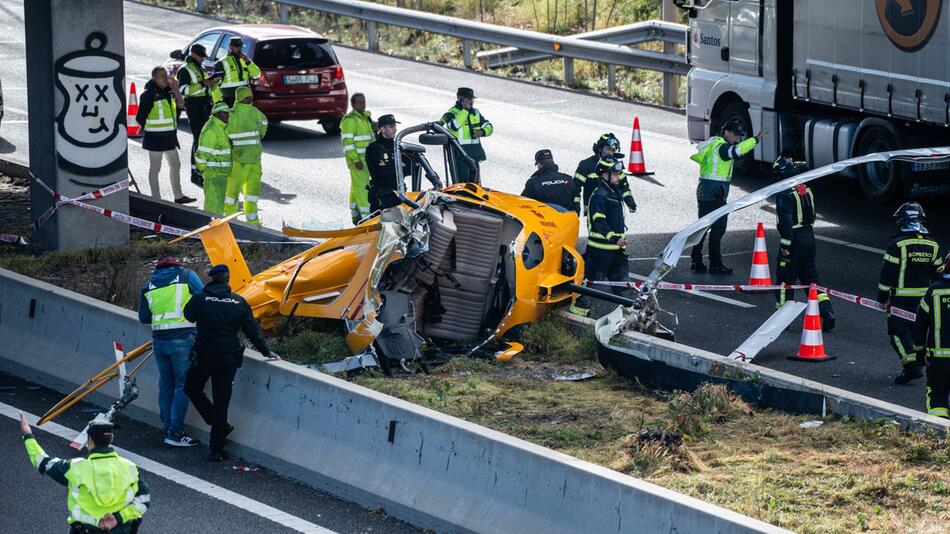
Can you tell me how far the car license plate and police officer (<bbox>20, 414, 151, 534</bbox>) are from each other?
14.8 m

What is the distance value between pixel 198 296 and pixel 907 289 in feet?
19.4

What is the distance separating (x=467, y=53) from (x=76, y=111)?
13.3 meters

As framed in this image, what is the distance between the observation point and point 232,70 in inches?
770

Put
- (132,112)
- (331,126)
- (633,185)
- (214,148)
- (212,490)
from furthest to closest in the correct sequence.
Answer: (331,126)
(132,112)
(633,185)
(214,148)
(212,490)

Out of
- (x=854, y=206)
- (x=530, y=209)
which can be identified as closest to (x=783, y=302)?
(x=530, y=209)

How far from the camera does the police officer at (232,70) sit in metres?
19.4

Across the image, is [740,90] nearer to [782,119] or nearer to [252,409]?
[782,119]

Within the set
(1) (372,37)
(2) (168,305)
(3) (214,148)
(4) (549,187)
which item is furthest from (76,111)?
(1) (372,37)

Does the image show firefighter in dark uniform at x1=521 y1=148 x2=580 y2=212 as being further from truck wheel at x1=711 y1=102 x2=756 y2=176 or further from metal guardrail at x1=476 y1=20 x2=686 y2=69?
metal guardrail at x1=476 y1=20 x2=686 y2=69

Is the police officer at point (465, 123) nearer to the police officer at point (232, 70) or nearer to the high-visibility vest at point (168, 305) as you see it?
the police officer at point (232, 70)

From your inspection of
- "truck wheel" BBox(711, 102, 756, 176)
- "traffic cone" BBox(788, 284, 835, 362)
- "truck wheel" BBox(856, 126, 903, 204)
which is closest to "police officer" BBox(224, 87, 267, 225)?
"traffic cone" BBox(788, 284, 835, 362)

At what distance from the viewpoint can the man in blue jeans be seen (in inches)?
420

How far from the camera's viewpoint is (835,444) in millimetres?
9852

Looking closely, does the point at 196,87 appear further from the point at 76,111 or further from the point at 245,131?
the point at 76,111
